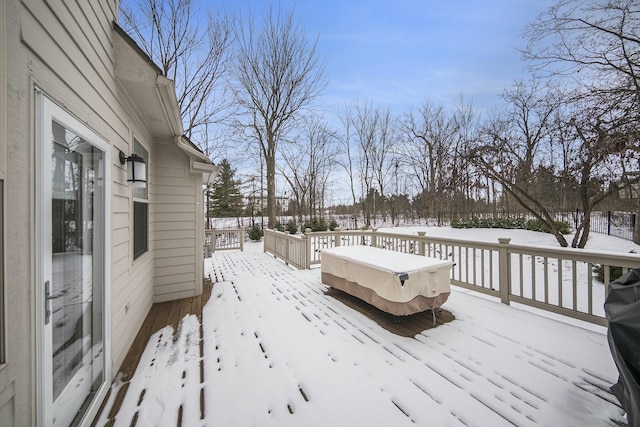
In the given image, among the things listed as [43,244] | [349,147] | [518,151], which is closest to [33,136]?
[43,244]

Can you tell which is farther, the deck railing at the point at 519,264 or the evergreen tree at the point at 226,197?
the evergreen tree at the point at 226,197

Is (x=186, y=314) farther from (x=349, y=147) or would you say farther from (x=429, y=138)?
(x=429, y=138)

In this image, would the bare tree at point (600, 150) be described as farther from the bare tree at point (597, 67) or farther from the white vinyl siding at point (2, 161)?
the white vinyl siding at point (2, 161)

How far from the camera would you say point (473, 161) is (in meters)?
8.02

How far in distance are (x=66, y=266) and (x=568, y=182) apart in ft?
33.9

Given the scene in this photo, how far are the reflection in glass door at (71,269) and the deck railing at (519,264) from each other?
4.46 metres

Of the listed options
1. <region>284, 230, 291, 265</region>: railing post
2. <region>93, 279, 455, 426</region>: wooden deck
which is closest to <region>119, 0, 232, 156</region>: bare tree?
<region>284, 230, 291, 265</region>: railing post

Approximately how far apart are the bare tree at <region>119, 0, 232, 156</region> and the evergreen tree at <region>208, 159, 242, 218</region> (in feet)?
31.4

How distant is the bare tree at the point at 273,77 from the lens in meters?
10.4

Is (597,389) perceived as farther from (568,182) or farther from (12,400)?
(568,182)

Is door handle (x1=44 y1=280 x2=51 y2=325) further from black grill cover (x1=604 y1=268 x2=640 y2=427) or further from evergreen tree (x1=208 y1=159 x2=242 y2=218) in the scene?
evergreen tree (x1=208 y1=159 x2=242 y2=218)

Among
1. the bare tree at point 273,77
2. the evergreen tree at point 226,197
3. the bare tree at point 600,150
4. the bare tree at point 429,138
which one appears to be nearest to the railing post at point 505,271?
the bare tree at point 600,150

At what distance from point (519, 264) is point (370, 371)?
3266 millimetres

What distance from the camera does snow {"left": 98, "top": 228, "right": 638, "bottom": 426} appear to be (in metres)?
1.78
